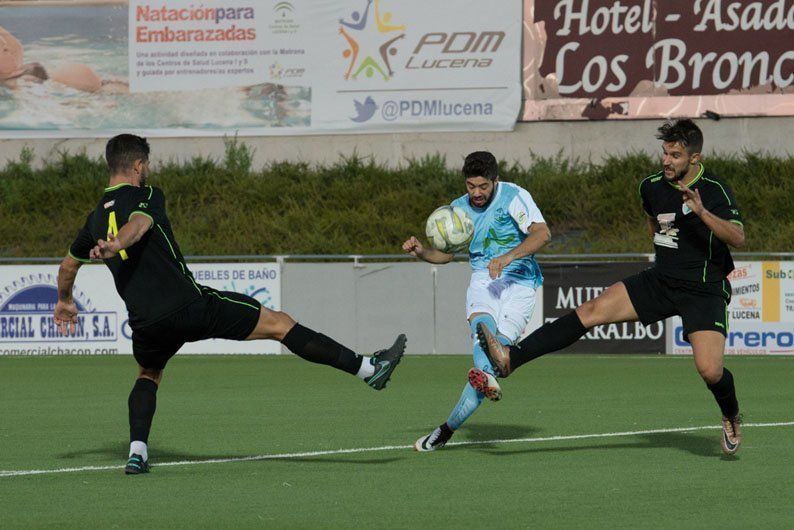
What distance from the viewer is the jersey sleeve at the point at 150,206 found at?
8234 mm

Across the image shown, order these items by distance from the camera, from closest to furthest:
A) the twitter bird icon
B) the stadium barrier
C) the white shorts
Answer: the white shorts, the stadium barrier, the twitter bird icon

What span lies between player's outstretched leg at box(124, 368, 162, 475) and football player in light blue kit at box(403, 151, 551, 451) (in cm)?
197

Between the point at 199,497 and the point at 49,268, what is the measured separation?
16.0m

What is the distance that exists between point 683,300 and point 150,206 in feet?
11.7

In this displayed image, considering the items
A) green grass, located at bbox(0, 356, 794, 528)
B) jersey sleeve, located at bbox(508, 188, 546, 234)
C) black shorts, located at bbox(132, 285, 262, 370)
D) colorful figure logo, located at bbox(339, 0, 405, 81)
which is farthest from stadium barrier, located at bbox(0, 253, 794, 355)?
black shorts, located at bbox(132, 285, 262, 370)

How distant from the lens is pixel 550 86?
101ft

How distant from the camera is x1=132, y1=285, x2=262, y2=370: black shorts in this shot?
8.42 metres

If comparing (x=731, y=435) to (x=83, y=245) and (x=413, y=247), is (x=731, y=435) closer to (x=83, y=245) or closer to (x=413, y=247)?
(x=413, y=247)

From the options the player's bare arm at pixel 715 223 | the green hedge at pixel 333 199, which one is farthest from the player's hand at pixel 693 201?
the green hedge at pixel 333 199

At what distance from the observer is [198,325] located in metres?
8.46

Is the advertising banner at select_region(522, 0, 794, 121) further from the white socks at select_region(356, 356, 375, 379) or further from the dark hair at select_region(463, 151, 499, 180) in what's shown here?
the white socks at select_region(356, 356, 375, 379)

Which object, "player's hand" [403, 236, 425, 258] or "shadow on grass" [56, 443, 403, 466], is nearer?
"shadow on grass" [56, 443, 403, 466]

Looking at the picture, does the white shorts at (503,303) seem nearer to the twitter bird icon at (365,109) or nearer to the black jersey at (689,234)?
the black jersey at (689,234)

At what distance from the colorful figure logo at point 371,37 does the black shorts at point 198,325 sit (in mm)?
22821
